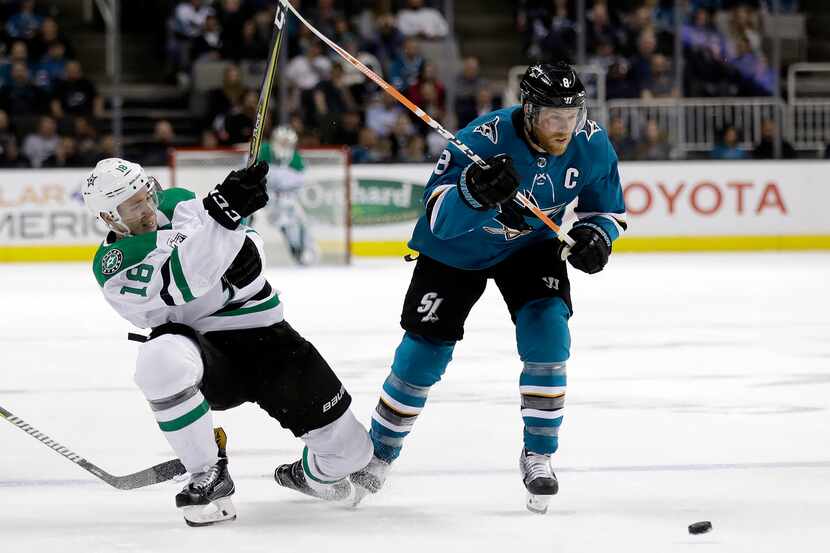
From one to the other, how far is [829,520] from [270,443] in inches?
54.7

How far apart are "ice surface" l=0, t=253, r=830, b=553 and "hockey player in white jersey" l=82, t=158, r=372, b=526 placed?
0.10m

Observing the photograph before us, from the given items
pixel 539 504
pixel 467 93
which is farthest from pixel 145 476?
pixel 467 93

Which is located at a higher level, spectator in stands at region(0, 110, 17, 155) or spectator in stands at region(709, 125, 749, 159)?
spectator in stands at region(0, 110, 17, 155)

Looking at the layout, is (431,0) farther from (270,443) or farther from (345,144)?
(270,443)

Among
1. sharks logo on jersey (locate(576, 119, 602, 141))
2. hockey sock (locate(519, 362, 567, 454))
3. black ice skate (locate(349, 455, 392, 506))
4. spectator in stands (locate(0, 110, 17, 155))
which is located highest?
sharks logo on jersey (locate(576, 119, 602, 141))

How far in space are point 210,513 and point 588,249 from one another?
91 centimetres

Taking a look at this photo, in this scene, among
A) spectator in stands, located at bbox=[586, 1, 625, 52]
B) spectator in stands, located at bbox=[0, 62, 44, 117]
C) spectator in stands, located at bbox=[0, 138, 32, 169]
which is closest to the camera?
spectator in stands, located at bbox=[0, 138, 32, 169]

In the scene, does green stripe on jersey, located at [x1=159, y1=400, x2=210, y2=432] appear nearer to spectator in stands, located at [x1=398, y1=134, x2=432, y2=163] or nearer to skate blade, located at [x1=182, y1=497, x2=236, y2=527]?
skate blade, located at [x1=182, y1=497, x2=236, y2=527]

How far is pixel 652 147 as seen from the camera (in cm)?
945

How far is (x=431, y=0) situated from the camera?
10.6 meters

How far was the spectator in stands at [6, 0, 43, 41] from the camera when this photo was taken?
33.3 feet

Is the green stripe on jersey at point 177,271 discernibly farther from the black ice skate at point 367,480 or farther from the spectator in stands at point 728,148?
the spectator in stands at point 728,148

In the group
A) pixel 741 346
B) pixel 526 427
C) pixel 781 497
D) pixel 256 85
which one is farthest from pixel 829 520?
pixel 256 85

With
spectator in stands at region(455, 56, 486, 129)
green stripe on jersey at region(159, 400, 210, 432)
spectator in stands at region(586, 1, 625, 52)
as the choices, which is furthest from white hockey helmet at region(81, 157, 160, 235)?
spectator in stands at region(586, 1, 625, 52)
